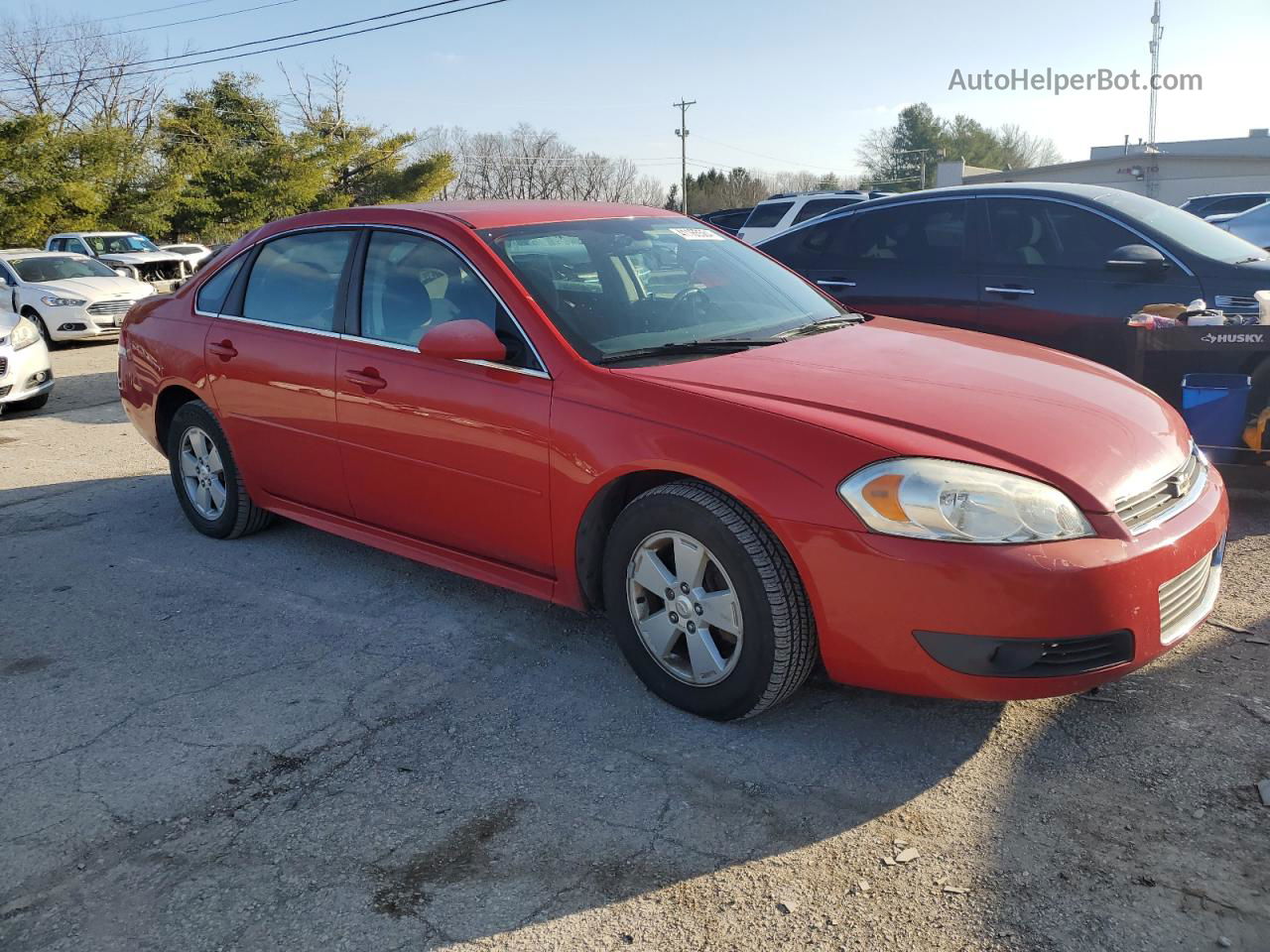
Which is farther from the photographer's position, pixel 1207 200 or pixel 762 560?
pixel 1207 200

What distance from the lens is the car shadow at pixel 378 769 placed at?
8.10 feet

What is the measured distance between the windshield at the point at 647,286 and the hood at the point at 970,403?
0.26m

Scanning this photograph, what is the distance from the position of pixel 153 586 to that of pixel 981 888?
147 inches

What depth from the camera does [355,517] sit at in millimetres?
4375

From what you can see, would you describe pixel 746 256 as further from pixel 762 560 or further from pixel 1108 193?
pixel 1108 193

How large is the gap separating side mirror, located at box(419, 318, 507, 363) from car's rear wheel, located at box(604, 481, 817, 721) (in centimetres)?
74

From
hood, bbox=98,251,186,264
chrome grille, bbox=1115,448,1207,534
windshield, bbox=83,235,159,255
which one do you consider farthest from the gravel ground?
windshield, bbox=83,235,159,255

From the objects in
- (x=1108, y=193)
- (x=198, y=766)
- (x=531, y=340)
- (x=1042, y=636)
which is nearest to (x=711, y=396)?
(x=531, y=340)

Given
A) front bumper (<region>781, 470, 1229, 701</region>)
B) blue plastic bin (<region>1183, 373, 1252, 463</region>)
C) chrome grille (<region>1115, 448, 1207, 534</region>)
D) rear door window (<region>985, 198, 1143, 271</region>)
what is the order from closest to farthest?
Answer: front bumper (<region>781, 470, 1229, 701</region>) < chrome grille (<region>1115, 448, 1207, 534</region>) < blue plastic bin (<region>1183, 373, 1252, 463</region>) < rear door window (<region>985, 198, 1143, 271</region>)

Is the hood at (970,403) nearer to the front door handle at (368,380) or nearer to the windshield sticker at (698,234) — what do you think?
the windshield sticker at (698,234)

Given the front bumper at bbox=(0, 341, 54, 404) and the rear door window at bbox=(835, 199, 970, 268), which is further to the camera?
the front bumper at bbox=(0, 341, 54, 404)

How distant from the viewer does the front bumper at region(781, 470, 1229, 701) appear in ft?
8.71

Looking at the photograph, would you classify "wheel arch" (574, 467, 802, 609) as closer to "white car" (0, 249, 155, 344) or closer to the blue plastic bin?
the blue plastic bin

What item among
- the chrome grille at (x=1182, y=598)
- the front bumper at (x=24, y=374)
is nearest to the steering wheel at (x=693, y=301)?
the chrome grille at (x=1182, y=598)
